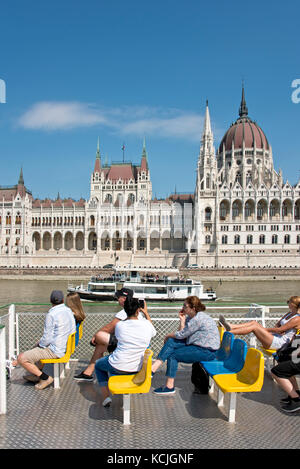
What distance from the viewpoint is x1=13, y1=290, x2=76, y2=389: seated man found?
5.42 m

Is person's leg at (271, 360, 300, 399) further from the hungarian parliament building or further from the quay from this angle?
the hungarian parliament building

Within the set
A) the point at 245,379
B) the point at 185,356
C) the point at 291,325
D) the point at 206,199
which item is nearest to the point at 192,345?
the point at 185,356

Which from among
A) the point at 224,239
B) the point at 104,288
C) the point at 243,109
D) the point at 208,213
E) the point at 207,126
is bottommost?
the point at 104,288

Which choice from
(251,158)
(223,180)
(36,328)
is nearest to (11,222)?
(223,180)

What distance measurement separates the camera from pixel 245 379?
4.68 meters

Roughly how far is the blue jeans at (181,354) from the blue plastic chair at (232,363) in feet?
0.39

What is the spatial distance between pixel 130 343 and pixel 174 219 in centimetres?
6453

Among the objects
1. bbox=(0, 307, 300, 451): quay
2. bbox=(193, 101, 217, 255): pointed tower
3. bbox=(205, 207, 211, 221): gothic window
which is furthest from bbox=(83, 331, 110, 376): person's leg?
bbox=(205, 207, 211, 221): gothic window

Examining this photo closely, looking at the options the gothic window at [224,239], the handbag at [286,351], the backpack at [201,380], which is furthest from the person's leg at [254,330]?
the gothic window at [224,239]

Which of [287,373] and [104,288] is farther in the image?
[104,288]

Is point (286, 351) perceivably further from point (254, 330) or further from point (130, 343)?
point (130, 343)

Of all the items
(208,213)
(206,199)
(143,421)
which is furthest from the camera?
(208,213)

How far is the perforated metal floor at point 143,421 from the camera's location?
398 centimetres

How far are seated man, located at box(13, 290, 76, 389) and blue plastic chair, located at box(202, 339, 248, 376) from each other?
2.05m
